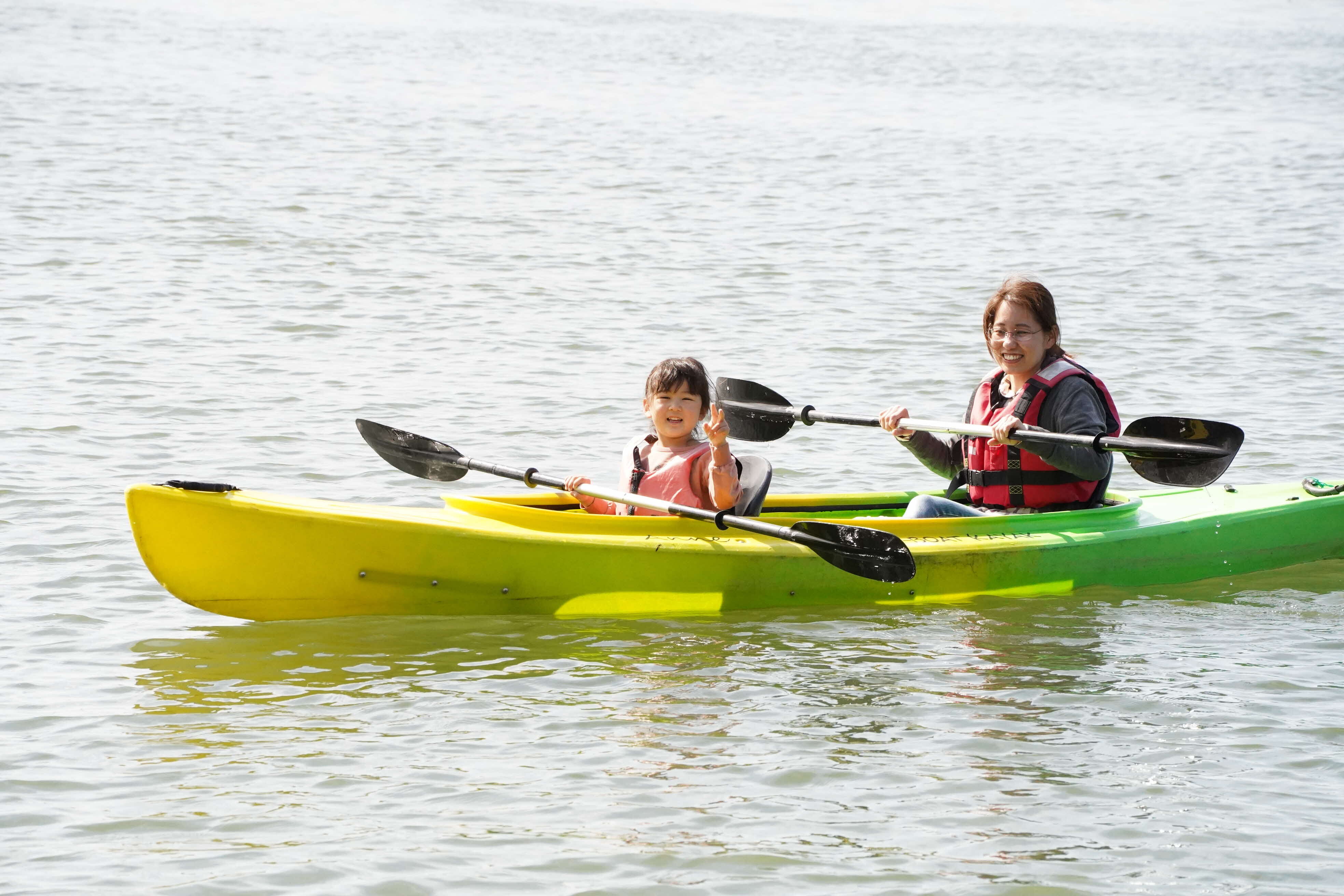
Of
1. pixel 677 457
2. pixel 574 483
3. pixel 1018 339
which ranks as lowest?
pixel 574 483

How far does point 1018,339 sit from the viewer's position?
5.87m

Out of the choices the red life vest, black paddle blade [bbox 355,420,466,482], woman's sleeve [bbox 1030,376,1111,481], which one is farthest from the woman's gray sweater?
black paddle blade [bbox 355,420,466,482]

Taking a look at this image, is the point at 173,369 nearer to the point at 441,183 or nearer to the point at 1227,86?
the point at 441,183

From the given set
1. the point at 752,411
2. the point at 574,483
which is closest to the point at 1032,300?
the point at 752,411

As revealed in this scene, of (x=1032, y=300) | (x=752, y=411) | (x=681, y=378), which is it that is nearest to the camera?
(x=681, y=378)

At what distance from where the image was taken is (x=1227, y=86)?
2566 centimetres

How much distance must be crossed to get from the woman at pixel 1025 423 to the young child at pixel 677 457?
778 millimetres

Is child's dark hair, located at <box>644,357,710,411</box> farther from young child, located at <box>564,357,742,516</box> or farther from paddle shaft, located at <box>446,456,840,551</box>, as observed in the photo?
paddle shaft, located at <box>446,456,840,551</box>

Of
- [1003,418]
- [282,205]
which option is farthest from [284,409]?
[282,205]

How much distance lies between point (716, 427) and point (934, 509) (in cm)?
112

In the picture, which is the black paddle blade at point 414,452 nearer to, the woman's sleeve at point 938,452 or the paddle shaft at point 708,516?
the paddle shaft at point 708,516

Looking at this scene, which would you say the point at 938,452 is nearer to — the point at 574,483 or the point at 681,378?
the point at 681,378

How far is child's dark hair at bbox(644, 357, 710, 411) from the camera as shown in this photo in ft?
18.4

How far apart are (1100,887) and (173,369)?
7197 mm
